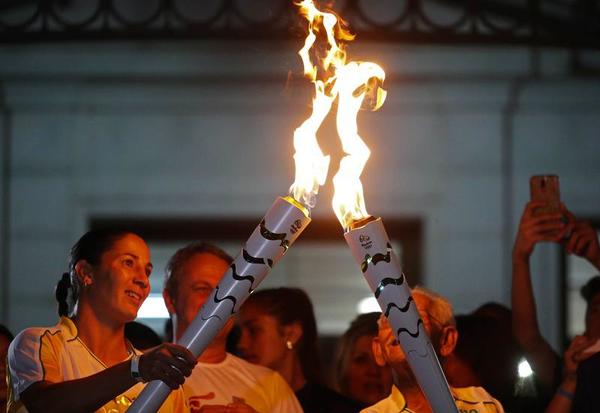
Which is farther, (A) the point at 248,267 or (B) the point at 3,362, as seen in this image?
(B) the point at 3,362

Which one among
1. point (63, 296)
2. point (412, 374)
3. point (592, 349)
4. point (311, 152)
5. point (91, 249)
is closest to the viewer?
point (311, 152)

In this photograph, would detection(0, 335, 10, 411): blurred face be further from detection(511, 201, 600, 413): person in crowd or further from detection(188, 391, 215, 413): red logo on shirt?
detection(511, 201, 600, 413): person in crowd

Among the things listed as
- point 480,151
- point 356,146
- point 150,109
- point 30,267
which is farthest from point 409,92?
point 356,146

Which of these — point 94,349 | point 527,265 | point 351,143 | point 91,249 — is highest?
point 351,143

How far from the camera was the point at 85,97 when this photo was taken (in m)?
7.79

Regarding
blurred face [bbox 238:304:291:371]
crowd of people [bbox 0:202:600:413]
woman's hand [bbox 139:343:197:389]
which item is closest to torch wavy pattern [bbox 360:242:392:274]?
crowd of people [bbox 0:202:600:413]

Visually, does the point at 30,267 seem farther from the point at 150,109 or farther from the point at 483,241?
the point at 483,241

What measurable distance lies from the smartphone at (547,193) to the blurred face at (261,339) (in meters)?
1.13

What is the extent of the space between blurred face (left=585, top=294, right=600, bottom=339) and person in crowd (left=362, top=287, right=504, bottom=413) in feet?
3.23

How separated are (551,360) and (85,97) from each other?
11.1 ft

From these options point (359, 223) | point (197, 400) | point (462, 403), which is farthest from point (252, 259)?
point (197, 400)

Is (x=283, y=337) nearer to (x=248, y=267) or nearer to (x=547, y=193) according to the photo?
(x=547, y=193)

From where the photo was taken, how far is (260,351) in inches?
222

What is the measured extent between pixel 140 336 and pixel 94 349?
1142 millimetres
